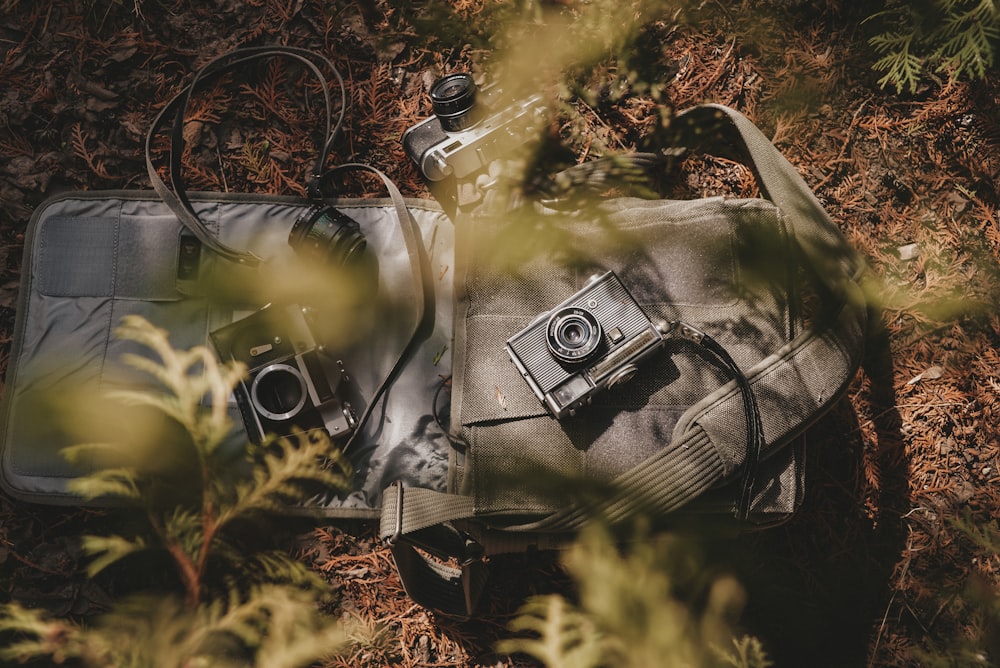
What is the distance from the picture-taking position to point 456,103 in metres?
2.62

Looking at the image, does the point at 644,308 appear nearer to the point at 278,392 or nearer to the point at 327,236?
the point at 327,236

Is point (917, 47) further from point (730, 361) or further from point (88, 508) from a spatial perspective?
point (88, 508)

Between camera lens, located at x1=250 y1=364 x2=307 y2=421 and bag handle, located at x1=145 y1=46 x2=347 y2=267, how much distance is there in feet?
1.56

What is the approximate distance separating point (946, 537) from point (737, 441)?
44.9 inches

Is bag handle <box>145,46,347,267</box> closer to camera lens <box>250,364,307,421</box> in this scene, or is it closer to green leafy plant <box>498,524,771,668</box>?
camera lens <box>250,364,307,421</box>

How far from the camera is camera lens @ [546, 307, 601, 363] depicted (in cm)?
227

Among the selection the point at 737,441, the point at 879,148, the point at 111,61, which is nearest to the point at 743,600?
the point at 737,441

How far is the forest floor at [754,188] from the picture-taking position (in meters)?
2.71

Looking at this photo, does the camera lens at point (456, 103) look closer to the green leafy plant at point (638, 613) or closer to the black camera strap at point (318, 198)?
the black camera strap at point (318, 198)

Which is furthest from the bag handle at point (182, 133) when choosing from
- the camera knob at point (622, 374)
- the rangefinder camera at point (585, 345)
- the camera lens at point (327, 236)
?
the camera knob at point (622, 374)

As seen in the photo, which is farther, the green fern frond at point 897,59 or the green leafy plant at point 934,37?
the green fern frond at point 897,59

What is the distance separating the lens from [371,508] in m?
2.66

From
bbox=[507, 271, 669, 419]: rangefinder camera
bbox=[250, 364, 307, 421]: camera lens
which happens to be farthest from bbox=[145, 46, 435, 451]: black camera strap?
bbox=[507, 271, 669, 419]: rangefinder camera

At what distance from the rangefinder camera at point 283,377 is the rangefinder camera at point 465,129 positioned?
0.75m
